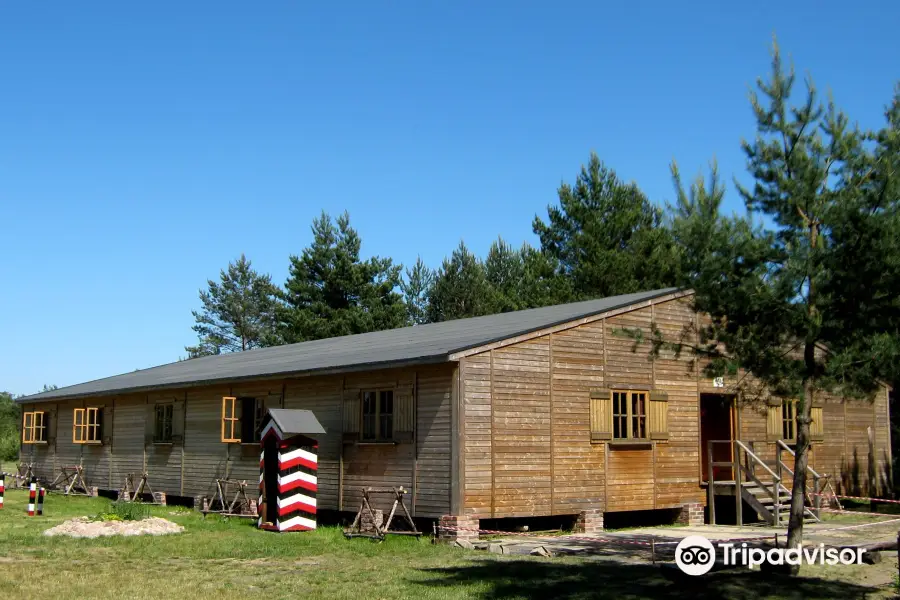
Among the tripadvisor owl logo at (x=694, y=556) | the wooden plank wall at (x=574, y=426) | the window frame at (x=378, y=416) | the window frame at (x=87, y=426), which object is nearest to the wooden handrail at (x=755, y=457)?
the wooden plank wall at (x=574, y=426)

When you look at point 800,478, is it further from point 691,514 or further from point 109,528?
point 109,528

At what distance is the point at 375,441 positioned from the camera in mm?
19125

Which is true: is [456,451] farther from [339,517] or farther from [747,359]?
[747,359]

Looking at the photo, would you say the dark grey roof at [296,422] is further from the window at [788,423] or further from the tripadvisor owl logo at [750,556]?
the window at [788,423]

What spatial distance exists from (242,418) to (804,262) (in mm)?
15253

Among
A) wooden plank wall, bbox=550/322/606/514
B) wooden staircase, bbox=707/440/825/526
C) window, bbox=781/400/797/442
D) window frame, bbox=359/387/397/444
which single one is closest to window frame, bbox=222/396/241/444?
window frame, bbox=359/387/397/444

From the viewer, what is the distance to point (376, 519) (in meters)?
18.5

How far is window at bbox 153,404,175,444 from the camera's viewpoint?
26578 millimetres

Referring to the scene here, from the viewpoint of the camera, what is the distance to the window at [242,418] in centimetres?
2288

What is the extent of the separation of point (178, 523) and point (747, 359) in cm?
1280

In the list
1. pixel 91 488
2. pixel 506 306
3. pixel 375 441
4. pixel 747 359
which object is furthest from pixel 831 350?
pixel 506 306

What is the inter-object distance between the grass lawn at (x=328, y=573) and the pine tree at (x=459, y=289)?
3883cm

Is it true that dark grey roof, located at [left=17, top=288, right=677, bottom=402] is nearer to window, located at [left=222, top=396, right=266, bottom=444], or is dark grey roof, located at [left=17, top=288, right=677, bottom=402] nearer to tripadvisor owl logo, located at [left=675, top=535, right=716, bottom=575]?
window, located at [left=222, top=396, right=266, bottom=444]

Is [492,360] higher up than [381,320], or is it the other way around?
[381,320]
